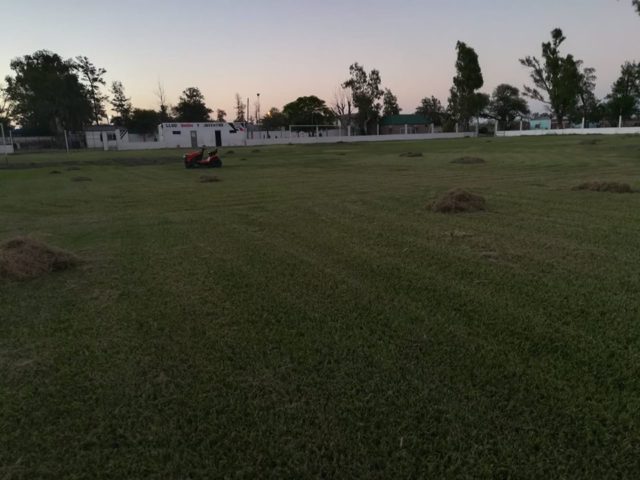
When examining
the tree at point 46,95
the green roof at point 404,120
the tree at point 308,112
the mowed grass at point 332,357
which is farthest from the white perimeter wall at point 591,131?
the tree at point 46,95

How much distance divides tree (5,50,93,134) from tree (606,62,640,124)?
76059 millimetres

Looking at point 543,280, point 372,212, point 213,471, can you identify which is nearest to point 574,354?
point 543,280

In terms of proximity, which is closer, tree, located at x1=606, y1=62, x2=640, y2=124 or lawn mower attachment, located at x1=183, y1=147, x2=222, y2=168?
lawn mower attachment, located at x1=183, y1=147, x2=222, y2=168

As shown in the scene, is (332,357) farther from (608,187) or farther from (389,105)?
(389,105)

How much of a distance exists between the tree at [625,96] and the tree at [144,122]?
65996mm

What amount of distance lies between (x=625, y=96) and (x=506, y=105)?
82.2 ft

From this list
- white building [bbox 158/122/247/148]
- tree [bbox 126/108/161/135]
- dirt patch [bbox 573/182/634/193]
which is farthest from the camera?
tree [bbox 126/108/161/135]

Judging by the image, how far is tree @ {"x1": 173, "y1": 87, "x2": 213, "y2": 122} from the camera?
7731 centimetres

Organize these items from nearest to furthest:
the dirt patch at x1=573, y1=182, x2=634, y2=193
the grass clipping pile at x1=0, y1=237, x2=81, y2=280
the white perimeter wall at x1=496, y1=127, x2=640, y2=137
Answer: the grass clipping pile at x1=0, y1=237, x2=81, y2=280
the dirt patch at x1=573, y1=182, x2=634, y2=193
the white perimeter wall at x1=496, y1=127, x2=640, y2=137

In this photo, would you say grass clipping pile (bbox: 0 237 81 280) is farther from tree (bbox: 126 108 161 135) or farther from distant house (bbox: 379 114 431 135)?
distant house (bbox: 379 114 431 135)

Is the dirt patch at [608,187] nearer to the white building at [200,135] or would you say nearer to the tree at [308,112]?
the white building at [200,135]

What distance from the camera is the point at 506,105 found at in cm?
8212

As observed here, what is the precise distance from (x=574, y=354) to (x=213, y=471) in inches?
87.0

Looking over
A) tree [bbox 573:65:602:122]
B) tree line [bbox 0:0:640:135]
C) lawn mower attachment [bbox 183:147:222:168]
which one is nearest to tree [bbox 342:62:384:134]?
tree line [bbox 0:0:640:135]
